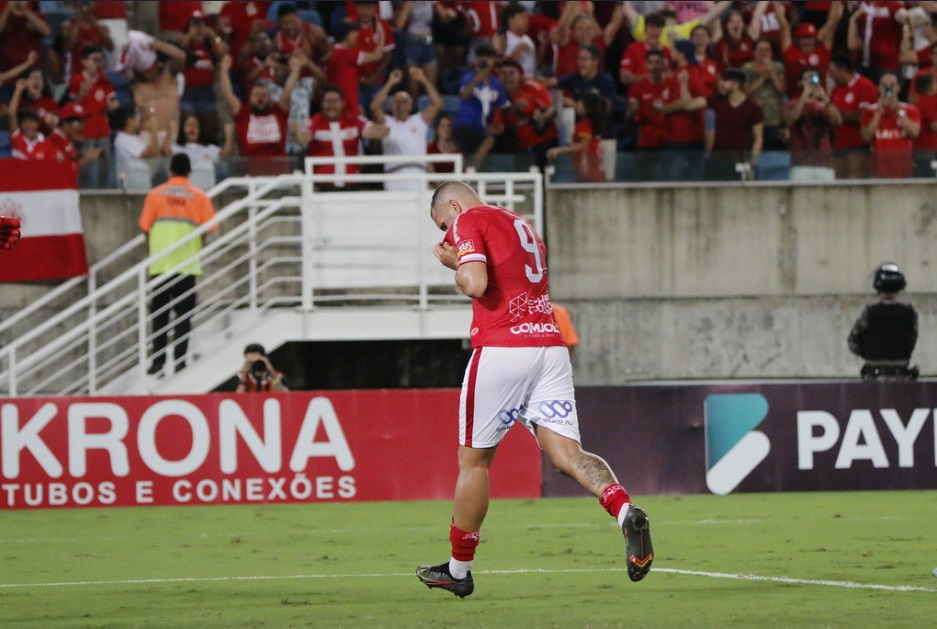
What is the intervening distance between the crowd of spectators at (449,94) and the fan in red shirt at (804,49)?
3 centimetres

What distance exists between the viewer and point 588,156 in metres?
18.5

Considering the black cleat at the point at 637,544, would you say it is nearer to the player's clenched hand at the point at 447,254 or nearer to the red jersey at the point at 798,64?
the player's clenched hand at the point at 447,254

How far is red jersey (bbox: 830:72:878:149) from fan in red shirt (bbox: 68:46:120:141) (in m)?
8.18

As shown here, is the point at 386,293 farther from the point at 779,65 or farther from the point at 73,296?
the point at 779,65

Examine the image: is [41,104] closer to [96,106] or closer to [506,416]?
[96,106]

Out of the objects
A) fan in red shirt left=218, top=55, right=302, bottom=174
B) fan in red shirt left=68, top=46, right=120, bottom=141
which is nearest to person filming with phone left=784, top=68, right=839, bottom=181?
fan in red shirt left=218, top=55, right=302, bottom=174

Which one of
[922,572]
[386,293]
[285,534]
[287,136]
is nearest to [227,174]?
[287,136]

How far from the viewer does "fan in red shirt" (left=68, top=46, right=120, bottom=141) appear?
18.6 m

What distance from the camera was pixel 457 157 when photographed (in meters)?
17.7

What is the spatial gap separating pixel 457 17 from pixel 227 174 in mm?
3691

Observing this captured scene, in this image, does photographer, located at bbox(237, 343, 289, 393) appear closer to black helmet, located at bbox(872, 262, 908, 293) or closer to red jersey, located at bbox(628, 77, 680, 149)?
red jersey, located at bbox(628, 77, 680, 149)

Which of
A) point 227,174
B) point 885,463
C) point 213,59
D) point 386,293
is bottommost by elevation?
point 885,463

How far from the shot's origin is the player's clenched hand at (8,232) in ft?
29.0

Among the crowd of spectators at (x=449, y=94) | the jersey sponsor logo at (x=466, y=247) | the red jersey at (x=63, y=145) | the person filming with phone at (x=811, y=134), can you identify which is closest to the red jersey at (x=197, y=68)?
the crowd of spectators at (x=449, y=94)
